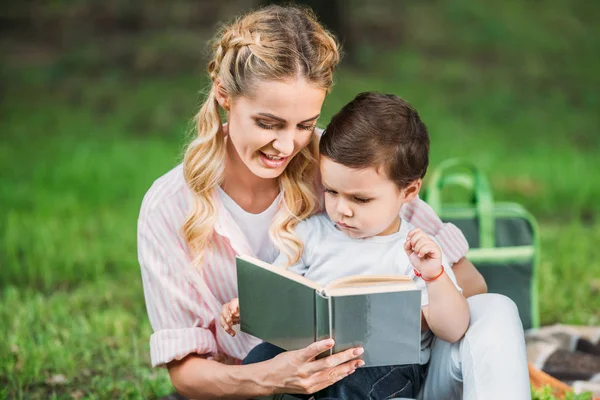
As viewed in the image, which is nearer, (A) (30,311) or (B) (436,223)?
(B) (436,223)

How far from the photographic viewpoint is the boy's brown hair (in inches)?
114

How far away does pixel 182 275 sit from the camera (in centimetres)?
314

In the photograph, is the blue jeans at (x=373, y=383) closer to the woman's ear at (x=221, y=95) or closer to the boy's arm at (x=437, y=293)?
the boy's arm at (x=437, y=293)

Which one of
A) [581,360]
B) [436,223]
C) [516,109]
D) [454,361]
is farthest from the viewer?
[516,109]

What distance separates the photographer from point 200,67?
A: 10320 millimetres

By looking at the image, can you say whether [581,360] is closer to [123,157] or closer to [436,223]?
[436,223]

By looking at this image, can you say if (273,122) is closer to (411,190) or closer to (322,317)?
(411,190)

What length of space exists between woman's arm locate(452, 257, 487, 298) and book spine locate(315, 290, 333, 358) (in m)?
0.76

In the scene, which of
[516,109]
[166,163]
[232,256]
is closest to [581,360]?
[232,256]

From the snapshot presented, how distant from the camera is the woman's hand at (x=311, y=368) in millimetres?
2680

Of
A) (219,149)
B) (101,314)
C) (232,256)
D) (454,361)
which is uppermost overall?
(219,149)

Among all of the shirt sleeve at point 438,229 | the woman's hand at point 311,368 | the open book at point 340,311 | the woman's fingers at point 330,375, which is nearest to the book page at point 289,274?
the open book at point 340,311

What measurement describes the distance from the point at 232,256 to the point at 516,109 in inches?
280

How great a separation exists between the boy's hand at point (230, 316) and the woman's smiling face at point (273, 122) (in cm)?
44
